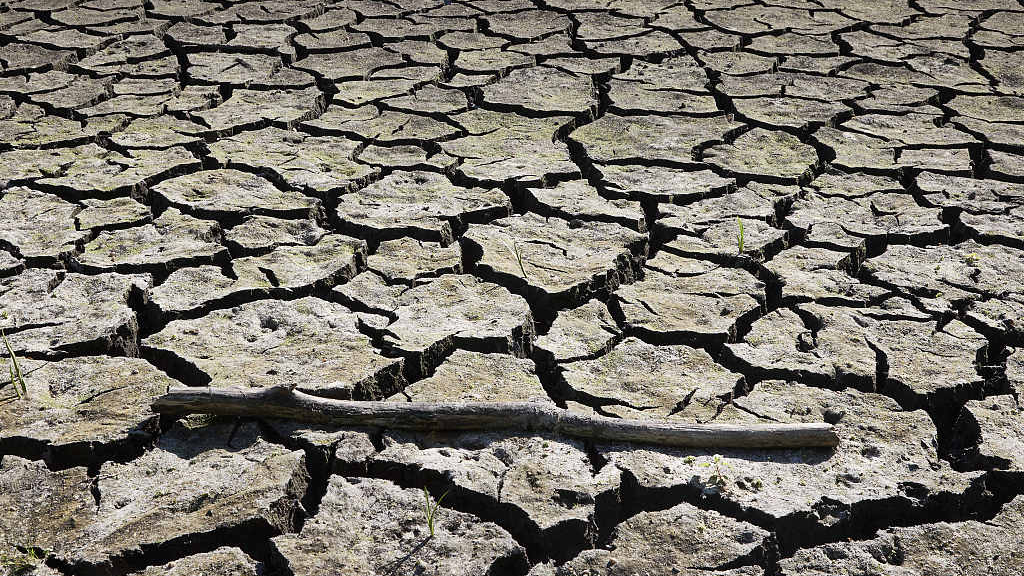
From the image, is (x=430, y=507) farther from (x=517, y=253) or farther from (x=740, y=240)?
(x=740, y=240)

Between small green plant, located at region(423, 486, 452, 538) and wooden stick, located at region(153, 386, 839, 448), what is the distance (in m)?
0.17

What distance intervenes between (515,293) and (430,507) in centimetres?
87

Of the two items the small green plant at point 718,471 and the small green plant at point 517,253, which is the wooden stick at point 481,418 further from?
the small green plant at point 517,253

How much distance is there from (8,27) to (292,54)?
150 centimetres

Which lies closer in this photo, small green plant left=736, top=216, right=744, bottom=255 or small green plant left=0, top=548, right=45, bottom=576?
small green plant left=0, top=548, right=45, bottom=576

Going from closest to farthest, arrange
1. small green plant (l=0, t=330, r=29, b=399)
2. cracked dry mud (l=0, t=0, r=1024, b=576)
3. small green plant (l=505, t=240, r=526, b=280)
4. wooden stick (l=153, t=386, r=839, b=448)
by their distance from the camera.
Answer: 1. cracked dry mud (l=0, t=0, r=1024, b=576)
2. wooden stick (l=153, t=386, r=839, b=448)
3. small green plant (l=0, t=330, r=29, b=399)
4. small green plant (l=505, t=240, r=526, b=280)

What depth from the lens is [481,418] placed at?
1933mm

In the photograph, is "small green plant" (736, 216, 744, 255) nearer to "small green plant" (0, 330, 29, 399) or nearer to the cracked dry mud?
the cracked dry mud

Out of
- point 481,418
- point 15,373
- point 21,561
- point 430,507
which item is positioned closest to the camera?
point 21,561

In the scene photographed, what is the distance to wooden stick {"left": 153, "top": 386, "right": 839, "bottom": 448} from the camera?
6.21 feet

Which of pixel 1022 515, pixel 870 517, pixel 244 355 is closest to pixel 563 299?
pixel 244 355

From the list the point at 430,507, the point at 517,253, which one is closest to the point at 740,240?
the point at 517,253

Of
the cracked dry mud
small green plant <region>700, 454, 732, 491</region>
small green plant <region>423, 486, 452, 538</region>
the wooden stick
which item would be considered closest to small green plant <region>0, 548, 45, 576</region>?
the cracked dry mud

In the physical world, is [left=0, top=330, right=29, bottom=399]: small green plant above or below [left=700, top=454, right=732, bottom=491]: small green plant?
above
